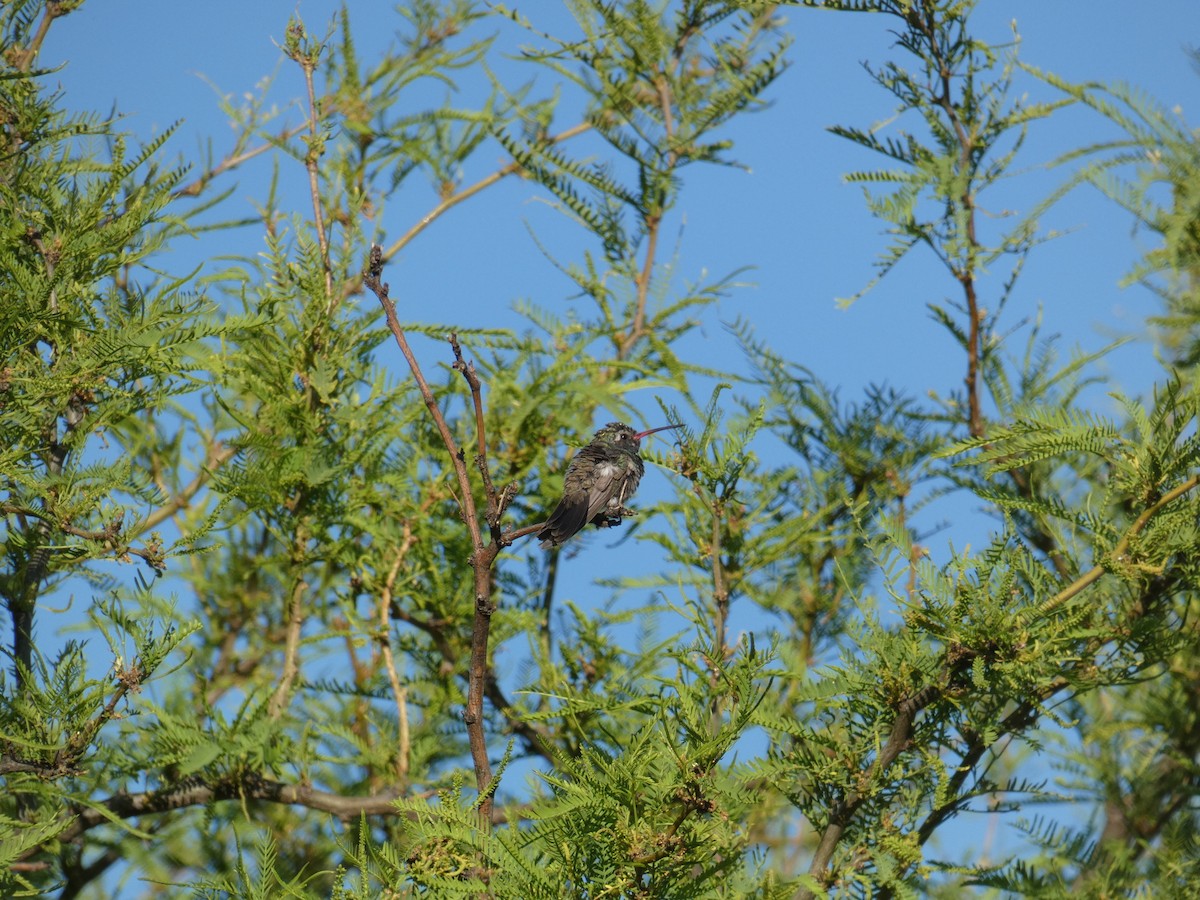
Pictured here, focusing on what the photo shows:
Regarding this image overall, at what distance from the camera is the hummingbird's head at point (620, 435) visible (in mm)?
4102

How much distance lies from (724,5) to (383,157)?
163 centimetres

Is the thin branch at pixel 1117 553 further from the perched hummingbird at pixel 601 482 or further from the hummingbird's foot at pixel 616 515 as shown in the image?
the hummingbird's foot at pixel 616 515

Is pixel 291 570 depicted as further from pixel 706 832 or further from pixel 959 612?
pixel 959 612

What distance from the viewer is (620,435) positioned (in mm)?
4398

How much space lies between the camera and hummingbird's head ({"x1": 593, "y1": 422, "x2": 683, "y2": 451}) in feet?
13.5

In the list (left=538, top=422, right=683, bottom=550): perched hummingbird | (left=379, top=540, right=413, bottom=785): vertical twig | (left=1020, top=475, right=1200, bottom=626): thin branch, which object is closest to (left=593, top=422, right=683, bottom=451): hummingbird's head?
(left=538, top=422, right=683, bottom=550): perched hummingbird

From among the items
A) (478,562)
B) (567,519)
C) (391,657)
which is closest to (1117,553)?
(567,519)

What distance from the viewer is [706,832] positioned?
111 inches

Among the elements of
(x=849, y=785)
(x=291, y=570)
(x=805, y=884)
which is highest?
(x=291, y=570)

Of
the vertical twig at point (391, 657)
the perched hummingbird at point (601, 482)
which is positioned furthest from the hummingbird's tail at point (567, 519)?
the vertical twig at point (391, 657)

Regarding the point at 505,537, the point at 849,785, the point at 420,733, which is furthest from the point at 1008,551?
the point at 420,733

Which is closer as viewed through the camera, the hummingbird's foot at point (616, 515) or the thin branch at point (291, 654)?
the hummingbird's foot at point (616, 515)

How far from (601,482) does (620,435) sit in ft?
1.37

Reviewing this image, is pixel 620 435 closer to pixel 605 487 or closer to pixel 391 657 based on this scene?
pixel 605 487
